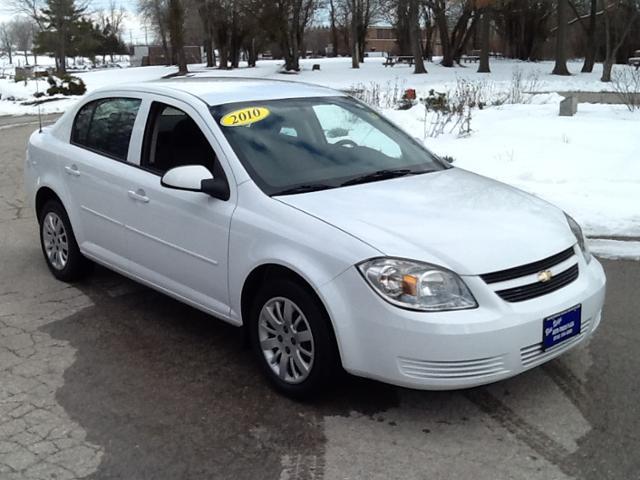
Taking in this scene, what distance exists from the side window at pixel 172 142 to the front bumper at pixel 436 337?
1.44 metres

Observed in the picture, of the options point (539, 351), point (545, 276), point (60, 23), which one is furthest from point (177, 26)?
point (539, 351)

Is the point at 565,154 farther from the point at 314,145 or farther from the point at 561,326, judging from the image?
the point at 561,326

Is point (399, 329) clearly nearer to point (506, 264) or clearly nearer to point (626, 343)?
point (506, 264)

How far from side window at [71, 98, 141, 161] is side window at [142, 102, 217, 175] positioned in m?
0.24

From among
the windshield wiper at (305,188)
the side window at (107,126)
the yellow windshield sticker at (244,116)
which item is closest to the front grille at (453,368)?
the windshield wiper at (305,188)

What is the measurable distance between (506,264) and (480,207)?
60 cm

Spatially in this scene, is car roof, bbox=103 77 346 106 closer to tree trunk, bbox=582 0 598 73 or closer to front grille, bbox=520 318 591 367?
front grille, bbox=520 318 591 367

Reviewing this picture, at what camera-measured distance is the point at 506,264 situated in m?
3.40

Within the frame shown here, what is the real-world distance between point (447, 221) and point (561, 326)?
77 centimetres

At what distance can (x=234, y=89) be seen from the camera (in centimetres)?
475

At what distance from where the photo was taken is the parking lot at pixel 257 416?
3209 mm

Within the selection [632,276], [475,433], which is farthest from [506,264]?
[632,276]

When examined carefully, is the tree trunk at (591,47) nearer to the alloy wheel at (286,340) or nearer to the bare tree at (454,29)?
the bare tree at (454,29)

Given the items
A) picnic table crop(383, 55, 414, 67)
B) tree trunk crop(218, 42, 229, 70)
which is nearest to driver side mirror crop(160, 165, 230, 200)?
picnic table crop(383, 55, 414, 67)
